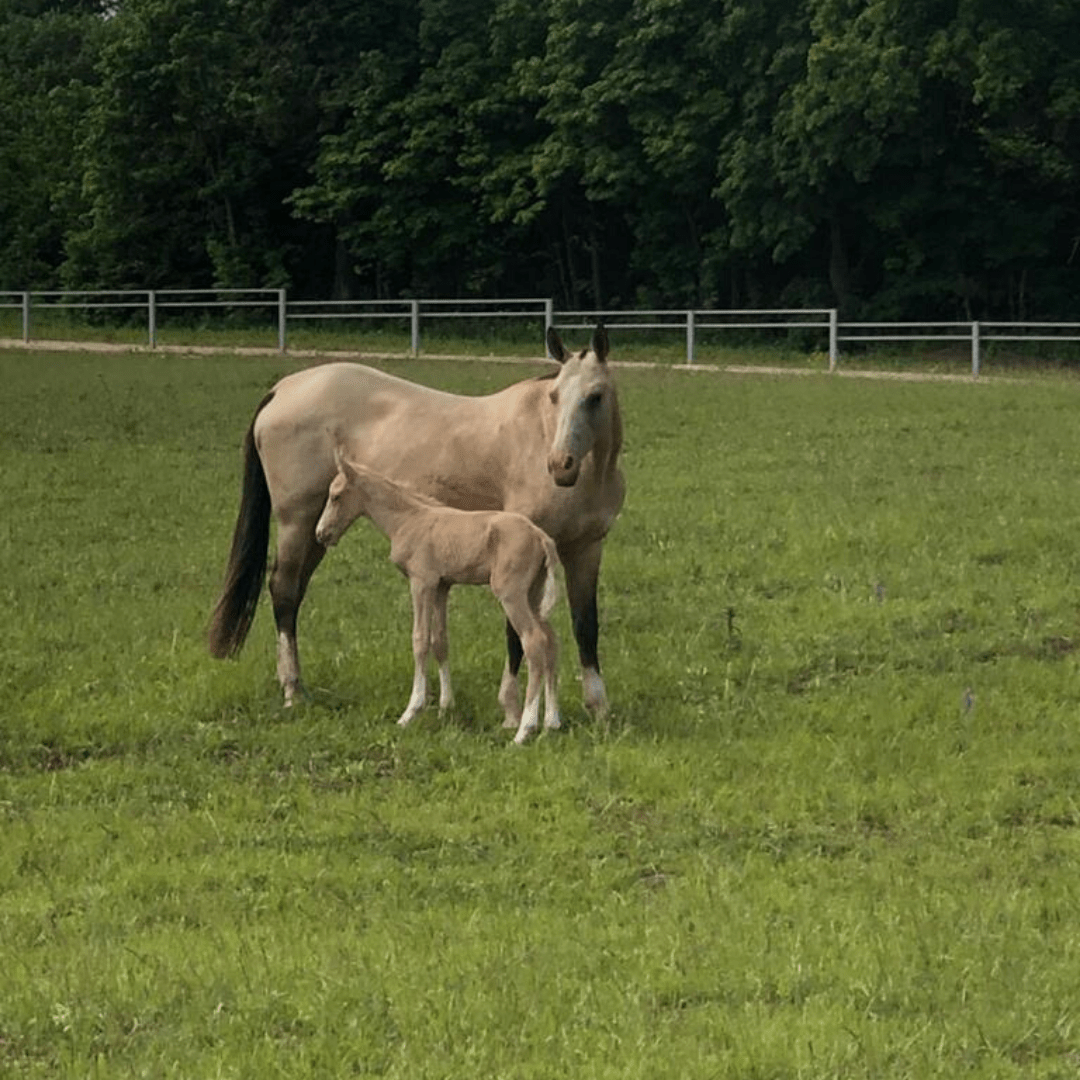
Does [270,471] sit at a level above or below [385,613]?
above

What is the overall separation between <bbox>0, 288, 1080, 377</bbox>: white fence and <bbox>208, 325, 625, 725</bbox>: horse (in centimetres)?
1882

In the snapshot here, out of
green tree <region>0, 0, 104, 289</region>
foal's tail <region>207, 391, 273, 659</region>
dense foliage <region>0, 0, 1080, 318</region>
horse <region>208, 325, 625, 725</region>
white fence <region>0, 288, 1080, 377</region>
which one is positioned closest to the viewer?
horse <region>208, 325, 625, 725</region>

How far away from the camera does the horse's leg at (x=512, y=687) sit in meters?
7.59

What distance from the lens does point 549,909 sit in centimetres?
533

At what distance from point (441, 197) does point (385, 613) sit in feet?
122

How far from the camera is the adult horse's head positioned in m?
7.26

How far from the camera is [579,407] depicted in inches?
290

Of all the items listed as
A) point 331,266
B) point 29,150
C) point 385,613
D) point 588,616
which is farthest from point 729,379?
point 29,150

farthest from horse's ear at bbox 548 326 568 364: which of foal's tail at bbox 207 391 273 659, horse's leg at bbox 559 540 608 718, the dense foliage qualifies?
the dense foliage

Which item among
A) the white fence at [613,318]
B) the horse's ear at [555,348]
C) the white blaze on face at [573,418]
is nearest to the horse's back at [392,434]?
the horse's ear at [555,348]

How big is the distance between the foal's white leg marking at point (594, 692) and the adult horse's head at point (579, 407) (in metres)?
0.99

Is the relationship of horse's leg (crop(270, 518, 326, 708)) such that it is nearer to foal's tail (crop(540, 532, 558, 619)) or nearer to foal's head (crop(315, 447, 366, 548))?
foal's head (crop(315, 447, 366, 548))

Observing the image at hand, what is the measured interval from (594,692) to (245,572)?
2049 millimetres

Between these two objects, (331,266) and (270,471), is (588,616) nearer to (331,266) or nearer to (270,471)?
(270,471)
